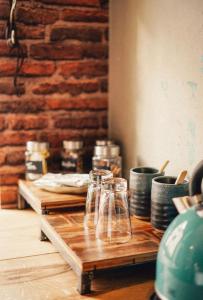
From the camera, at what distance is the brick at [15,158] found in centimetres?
202

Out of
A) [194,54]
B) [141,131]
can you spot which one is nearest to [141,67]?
[141,131]

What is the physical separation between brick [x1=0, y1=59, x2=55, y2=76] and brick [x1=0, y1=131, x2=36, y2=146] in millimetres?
250

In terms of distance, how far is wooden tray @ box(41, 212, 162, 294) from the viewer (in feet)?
3.95

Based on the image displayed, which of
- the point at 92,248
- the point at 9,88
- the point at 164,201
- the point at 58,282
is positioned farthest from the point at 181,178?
the point at 9,88

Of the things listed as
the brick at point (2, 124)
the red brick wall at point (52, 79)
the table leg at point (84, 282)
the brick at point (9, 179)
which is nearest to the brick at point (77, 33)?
the red brick wall at point (52, 79)

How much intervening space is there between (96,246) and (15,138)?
2.83 feet

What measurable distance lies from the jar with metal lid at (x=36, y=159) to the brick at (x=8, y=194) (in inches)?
4.6

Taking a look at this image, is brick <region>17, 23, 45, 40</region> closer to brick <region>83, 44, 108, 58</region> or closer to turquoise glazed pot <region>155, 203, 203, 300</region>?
brick <region>83, 44, 108, 58</region>

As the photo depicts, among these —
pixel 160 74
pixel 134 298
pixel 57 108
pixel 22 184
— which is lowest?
pixel 134 298

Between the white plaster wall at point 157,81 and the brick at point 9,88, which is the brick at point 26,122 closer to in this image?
the brick at point 9,88

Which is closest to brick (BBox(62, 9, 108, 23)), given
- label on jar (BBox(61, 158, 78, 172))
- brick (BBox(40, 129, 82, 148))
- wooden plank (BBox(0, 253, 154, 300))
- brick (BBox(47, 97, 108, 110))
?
brick (BBox(47, 97, 108, 110))

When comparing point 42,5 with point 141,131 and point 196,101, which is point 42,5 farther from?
point 196,101

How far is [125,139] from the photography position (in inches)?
81.3

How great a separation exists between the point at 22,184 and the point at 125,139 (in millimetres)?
482
